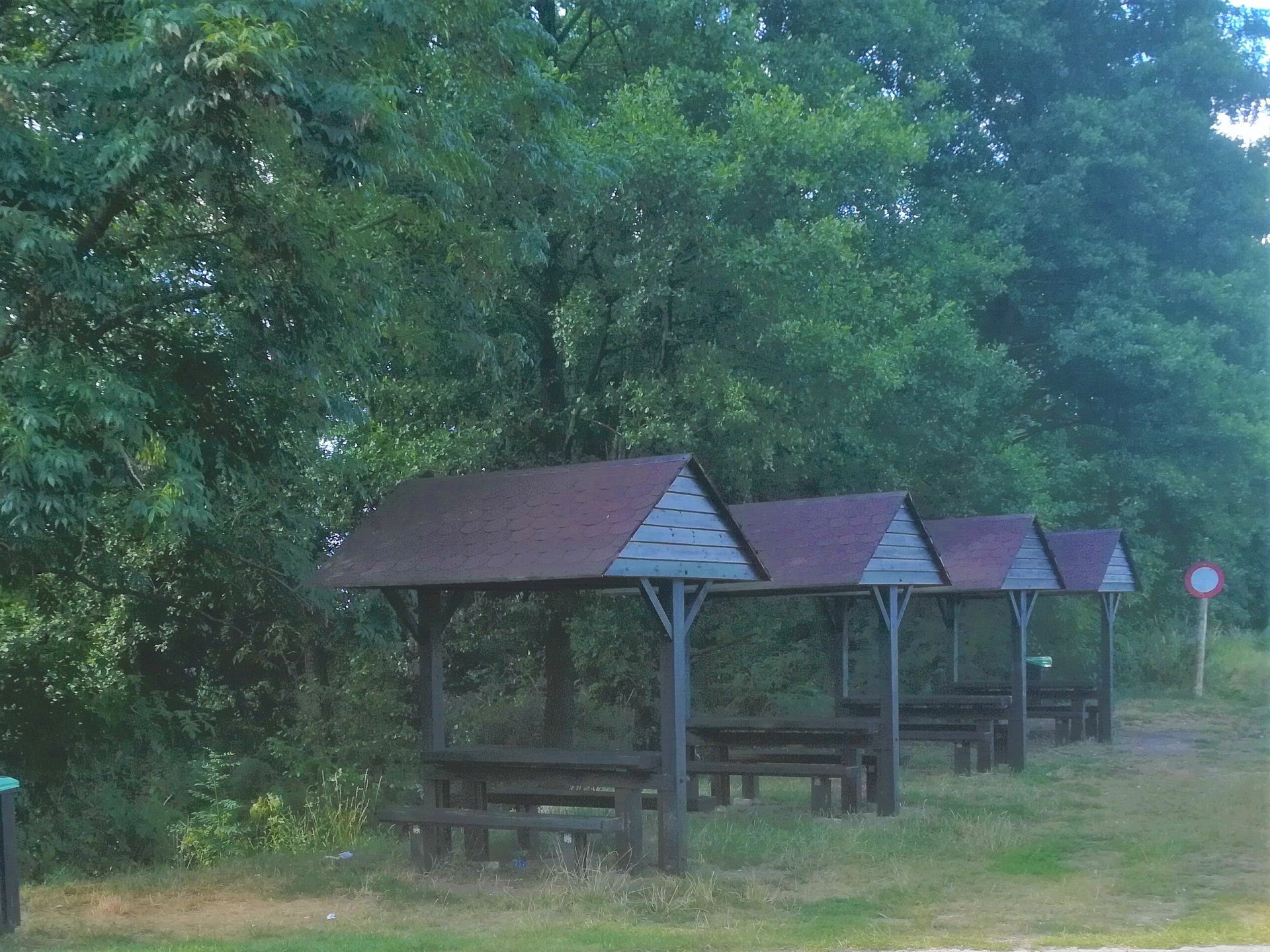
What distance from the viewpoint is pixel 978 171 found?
33.0 meters

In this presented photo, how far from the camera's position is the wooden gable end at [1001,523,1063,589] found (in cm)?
1917

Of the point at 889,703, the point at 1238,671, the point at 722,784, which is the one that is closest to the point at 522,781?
the point at 722,784

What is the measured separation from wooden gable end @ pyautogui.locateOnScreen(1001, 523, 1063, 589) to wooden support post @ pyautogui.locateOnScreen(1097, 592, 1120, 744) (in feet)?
9.91

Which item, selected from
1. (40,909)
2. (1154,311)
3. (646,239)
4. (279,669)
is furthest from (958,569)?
(1154,311)

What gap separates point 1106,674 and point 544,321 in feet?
37.5

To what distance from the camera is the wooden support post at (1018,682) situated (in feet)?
63.0

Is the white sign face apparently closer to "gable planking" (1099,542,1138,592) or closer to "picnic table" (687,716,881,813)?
"gable planking" (1099,542,1138,592)

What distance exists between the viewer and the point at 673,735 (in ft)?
36.1

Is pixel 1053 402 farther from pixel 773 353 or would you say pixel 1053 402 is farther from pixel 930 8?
pixel 773 353

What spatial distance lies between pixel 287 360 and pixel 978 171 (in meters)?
24.6

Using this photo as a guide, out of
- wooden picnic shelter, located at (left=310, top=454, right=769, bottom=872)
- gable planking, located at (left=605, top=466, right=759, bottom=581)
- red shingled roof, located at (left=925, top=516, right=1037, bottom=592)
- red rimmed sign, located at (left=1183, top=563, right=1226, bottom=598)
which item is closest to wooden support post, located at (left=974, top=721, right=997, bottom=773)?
red shingled roof, located at (left=925, top=516, right=1037, bottom=592)

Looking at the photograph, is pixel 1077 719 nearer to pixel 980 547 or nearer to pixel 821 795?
pixel 980 547

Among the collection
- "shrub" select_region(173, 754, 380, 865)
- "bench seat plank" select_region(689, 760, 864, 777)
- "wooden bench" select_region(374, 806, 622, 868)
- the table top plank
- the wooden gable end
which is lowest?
"shrub" select_region(173, 754, 380, 865)

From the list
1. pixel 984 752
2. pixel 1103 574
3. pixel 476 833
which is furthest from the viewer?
pixel 1103 574
